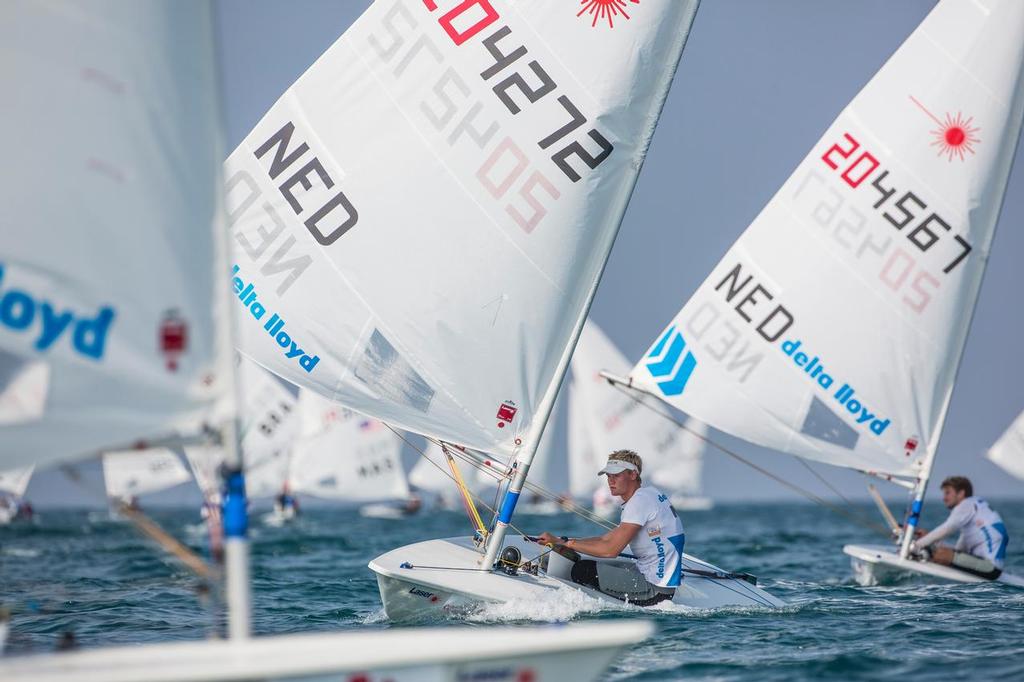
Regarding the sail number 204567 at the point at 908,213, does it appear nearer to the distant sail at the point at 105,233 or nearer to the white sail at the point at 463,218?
the white sail at the point at 463,218

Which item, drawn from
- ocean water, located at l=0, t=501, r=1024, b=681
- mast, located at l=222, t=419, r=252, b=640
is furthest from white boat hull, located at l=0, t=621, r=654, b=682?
ocean water, located at l=0, t=501, r=1024, b=681

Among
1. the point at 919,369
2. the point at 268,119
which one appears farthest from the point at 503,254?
the point at 919,369

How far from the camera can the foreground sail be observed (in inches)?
480

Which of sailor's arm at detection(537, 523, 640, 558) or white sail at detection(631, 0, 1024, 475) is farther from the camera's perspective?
white sail at detection(631, 0, 1024, 475)

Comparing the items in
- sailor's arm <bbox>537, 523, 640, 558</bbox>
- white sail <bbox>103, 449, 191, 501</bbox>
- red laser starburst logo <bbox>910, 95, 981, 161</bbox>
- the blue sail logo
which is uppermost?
red laser starburst logo <bbox>910, 95, 981, 161</bbox>

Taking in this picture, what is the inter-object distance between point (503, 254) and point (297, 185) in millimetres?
1769

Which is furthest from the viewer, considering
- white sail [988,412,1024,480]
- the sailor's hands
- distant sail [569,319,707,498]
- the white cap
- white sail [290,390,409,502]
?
distant sail [569,319,707,498]

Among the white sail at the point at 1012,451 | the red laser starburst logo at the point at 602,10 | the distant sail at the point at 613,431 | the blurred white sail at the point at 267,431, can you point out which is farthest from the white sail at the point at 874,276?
the distant sail at the point at 613,431

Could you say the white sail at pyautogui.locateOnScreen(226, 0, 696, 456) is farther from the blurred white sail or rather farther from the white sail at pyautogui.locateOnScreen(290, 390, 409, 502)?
the white sail at pyautogui.locateOnScreen(290, 390, 409, 502)

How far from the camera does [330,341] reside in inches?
356

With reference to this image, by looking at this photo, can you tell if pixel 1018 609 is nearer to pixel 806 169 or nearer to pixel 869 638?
pixel 869 638

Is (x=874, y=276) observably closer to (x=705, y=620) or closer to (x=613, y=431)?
(x=705, y=620)

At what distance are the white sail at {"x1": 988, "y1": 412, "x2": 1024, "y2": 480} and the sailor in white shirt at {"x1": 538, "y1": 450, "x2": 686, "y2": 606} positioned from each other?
80.7 feet

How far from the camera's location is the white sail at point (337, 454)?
1519 inches
